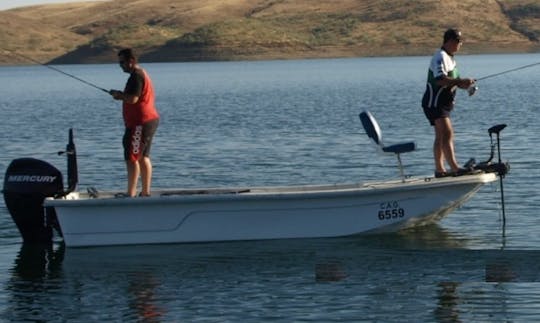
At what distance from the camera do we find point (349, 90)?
6353 centimetres

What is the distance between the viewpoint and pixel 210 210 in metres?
13.4

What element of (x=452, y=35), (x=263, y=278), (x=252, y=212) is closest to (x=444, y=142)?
(x=452, y=35)

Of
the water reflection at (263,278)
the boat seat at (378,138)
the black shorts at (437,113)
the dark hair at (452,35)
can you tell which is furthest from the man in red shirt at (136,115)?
the dark hair at (452,35)

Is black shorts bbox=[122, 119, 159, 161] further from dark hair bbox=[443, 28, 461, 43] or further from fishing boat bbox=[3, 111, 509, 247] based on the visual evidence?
dark hair bbox=[443, 28, 461, 43]

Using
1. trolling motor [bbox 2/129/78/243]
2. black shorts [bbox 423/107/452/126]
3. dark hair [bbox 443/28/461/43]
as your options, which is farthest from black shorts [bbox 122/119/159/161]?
dark hair [bbox 443/28/461/43]

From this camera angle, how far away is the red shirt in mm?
13070

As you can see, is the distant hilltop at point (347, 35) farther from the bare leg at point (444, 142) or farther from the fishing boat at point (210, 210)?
the fishing boat at point (210, 210)

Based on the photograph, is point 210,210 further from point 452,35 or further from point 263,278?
point 452,35

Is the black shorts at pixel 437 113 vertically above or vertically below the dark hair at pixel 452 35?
below

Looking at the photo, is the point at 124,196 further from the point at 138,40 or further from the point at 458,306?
the point at 138,40

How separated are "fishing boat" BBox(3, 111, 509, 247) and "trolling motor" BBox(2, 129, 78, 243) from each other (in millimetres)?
10

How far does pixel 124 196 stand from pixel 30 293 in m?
1.79

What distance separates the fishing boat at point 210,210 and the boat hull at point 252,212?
0.01 metres

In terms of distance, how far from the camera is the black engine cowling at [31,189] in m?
13.4
